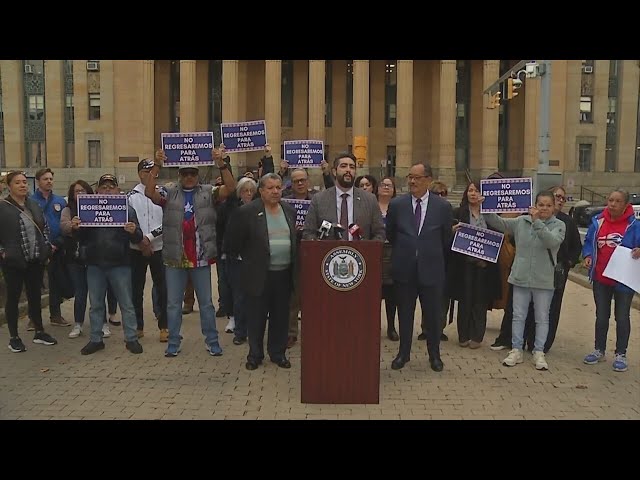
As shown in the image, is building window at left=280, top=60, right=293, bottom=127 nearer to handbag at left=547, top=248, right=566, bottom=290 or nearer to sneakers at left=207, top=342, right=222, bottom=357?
sneakers at left=207, top=342, right=222, bottom=357

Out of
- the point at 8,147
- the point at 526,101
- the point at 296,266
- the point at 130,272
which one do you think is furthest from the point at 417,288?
the point at 8,147

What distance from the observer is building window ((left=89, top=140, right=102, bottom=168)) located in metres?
50.3

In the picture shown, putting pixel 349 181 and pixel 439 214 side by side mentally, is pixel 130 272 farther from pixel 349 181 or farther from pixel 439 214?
pixel 439 214

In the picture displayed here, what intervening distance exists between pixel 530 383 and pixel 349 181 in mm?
2924

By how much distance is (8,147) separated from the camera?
52.6 metres

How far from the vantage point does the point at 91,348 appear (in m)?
7.71

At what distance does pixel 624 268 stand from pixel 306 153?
15.6 feet

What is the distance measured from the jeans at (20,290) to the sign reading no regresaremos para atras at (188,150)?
7.69 feet

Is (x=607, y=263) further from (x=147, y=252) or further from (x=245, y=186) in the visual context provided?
(x=147, y=252)

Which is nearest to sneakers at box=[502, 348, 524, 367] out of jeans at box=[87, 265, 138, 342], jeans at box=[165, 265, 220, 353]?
A: jeans at box=[165, 265, 220, 353]

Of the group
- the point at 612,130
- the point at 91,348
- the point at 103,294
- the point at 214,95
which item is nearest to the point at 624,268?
the point at 103,294

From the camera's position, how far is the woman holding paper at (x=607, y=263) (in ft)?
23.8

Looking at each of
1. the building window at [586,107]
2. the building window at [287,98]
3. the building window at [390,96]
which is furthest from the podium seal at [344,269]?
the building window at [586,107]

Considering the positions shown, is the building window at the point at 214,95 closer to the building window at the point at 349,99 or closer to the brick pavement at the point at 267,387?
the building window at the point at 349,99
